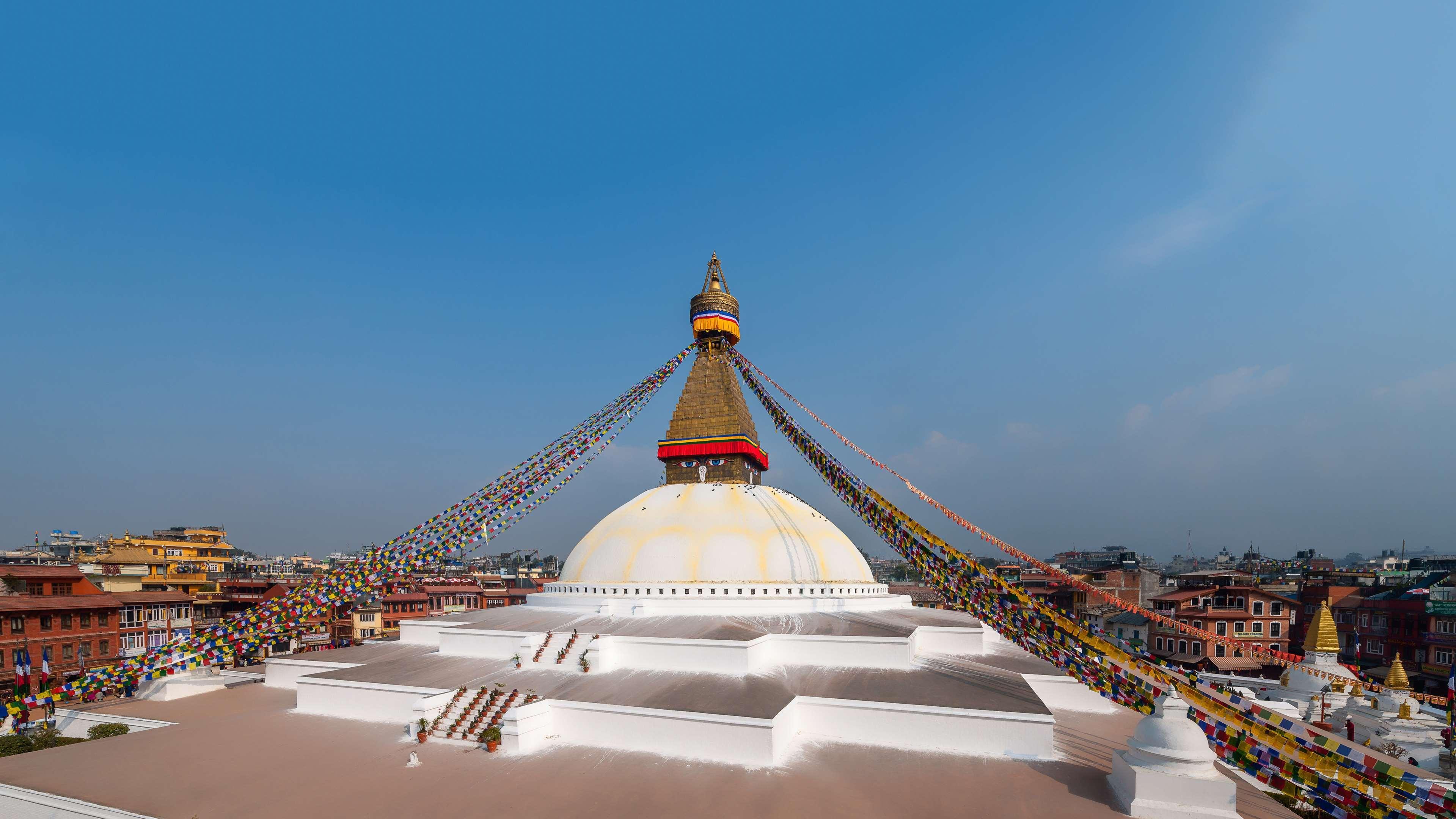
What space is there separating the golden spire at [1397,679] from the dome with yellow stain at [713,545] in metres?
11.0

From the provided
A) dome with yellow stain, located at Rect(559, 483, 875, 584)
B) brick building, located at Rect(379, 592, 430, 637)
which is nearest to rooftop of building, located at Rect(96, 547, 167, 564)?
brick building, located at Rect(379, 592, 430, 637)

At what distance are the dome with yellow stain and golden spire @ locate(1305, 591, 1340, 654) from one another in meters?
9.83

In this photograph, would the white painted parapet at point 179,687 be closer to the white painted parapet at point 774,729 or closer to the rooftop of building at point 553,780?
the rooftop of building at point 553,780

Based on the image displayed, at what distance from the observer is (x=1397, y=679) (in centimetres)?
1390

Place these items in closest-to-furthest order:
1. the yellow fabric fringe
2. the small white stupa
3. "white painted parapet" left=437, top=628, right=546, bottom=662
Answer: "white painted parapet" left=437, top=628, right=546, bottom=662 → the small white stupa → the yellow fabric fringe

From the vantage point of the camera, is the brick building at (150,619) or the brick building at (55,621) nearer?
the brick building at (55,621)

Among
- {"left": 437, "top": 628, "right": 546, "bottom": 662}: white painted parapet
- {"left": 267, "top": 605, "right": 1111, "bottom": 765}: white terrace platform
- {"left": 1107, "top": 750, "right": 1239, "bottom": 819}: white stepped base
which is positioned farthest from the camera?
{"left": 437, "top": 628, "right": 546, "bottom": 662}: white painted parapet

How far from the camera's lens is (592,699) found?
9672 millimetres

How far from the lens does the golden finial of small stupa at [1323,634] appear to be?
14570 millimetres

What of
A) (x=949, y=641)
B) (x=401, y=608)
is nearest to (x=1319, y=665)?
(x=949, y=641)

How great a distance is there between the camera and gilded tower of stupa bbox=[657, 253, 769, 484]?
17.2 meters

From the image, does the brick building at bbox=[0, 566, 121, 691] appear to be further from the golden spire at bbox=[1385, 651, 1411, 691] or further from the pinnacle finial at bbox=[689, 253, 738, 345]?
the golden spire at bbox=[1385, 651, 1411, 691]

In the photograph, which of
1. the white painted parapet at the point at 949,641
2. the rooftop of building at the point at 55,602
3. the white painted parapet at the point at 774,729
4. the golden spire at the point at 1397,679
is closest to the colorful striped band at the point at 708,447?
the white painted parapet at the point at 949,641

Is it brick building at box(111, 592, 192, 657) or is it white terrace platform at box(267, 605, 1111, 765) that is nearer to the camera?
white terrace platform at box(267, 605, 1111, 765)
